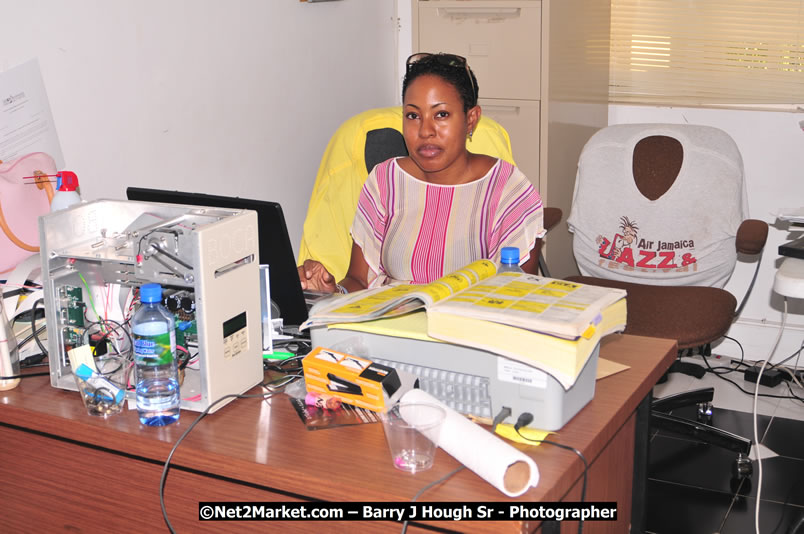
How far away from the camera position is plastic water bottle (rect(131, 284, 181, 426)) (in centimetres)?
144

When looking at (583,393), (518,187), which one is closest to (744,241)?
(518,187)

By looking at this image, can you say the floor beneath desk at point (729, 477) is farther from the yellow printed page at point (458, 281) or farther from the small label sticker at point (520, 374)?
the small label sticker at point (520, 374)

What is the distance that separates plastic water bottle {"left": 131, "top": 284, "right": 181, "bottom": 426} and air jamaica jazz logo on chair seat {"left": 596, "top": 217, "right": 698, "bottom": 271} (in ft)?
6.76

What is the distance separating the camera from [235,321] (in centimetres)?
152

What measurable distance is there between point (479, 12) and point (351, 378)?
2261mm

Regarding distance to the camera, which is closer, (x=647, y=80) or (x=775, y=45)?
(x=775, y=45)

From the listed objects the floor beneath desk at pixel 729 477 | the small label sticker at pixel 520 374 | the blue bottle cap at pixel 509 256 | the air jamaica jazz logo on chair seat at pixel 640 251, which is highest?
the blue bottle cap at pixel 509 256

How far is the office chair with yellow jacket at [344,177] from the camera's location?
2738mm

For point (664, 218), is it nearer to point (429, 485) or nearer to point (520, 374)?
point (520, 374)

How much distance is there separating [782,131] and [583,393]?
244cm

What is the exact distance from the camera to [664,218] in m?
3.08

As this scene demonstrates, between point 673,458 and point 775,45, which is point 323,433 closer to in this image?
point 673,458

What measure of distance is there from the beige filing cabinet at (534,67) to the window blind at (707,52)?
214 millimetres

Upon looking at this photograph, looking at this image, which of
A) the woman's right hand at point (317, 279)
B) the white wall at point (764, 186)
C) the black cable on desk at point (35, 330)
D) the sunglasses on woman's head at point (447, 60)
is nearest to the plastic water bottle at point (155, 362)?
the black cable on desk at point (35, 330)
